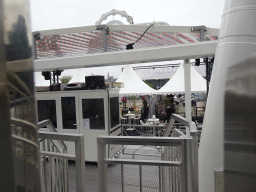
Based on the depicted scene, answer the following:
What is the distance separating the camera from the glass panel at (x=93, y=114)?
6195mm

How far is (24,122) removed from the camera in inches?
11.4

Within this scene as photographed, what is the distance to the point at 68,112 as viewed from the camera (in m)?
6.53

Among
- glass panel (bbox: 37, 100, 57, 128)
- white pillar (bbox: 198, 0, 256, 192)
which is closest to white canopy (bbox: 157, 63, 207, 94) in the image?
glass panel (bbox: 37, 100, 57, 128)

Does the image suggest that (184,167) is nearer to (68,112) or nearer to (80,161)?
(80,161)

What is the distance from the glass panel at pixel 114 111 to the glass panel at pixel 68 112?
1.23 metres

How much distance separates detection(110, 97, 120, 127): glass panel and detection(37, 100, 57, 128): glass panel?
1.98m

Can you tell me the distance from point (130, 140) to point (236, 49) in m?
1.50

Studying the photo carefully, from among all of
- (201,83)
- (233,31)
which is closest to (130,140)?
(233,31)

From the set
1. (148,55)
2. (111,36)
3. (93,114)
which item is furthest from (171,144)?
(93,114)

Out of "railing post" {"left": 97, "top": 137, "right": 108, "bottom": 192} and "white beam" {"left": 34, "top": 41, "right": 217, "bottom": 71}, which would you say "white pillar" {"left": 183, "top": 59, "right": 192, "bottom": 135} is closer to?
"white beam" {"left": 34, "top": 41, "right": 217, "bottom": 71}

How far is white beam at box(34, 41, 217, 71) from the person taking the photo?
3.57 metres

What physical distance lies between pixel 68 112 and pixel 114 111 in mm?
1517

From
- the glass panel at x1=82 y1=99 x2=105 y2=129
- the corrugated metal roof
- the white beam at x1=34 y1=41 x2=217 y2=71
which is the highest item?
the corrugated metal roof

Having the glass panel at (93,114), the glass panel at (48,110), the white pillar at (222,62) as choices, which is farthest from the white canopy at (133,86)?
the white pillar at (222,62)
